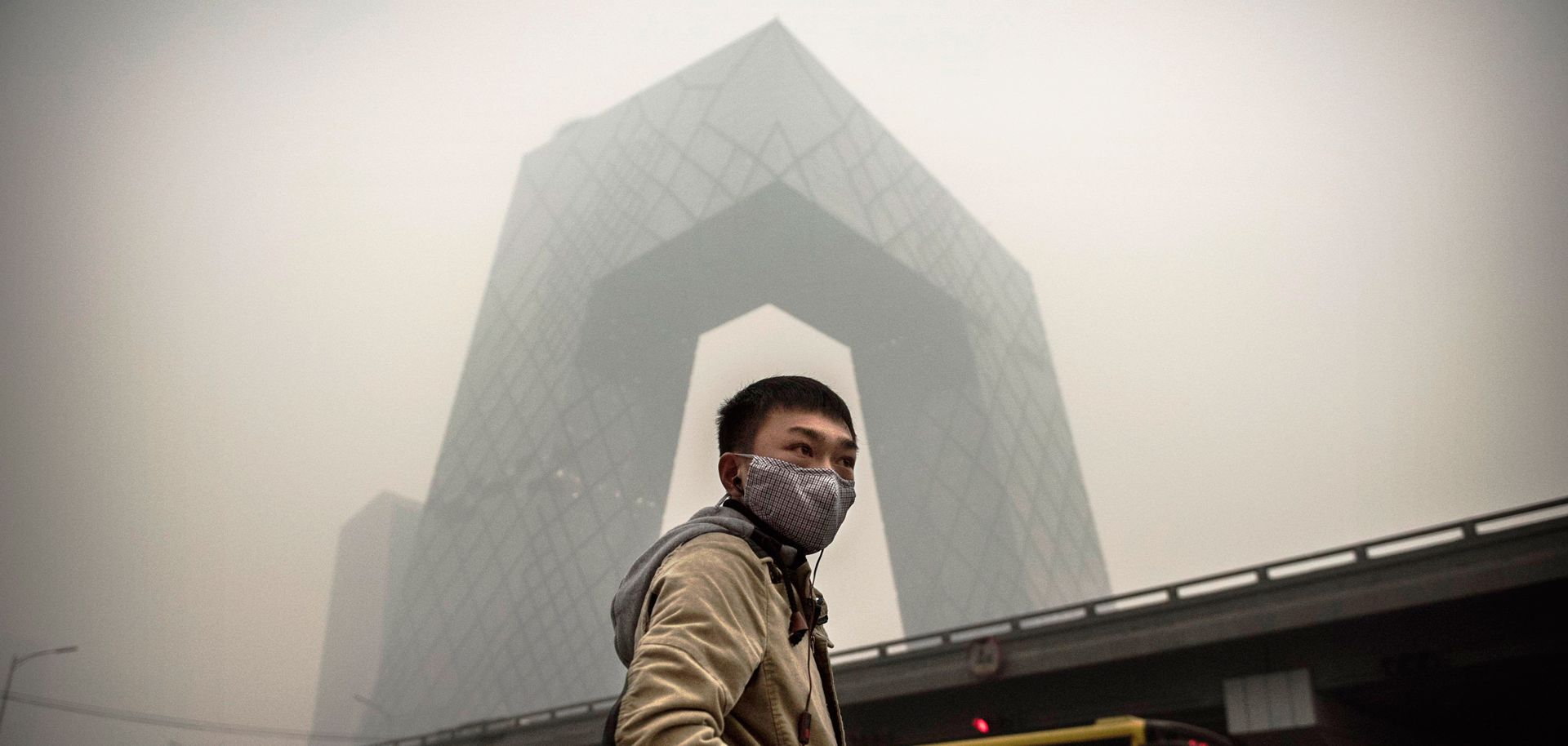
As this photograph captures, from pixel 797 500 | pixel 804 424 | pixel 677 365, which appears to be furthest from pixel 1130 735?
pixel 677 365

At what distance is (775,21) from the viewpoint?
45406mm

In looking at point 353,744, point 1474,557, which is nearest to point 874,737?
point 1474,557

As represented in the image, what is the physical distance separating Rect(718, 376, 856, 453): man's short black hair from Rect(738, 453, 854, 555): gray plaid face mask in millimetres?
160

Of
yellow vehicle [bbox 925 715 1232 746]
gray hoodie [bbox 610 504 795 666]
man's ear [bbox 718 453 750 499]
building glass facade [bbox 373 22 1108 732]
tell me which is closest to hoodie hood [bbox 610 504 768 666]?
gray hoodie [bbox 610 504 795 666]

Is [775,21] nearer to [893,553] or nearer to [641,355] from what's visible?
[641,355]

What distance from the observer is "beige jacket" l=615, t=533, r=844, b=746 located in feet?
4.83

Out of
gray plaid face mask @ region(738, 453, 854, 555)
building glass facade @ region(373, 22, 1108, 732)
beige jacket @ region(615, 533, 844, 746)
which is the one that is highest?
building glass facade @ region(373, 22, 1108, 732)

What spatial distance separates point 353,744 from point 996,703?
42329mm

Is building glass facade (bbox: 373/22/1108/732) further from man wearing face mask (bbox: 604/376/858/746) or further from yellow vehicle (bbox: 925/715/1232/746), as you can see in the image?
yellow vehicle (bbox: 925/715/1232/746)

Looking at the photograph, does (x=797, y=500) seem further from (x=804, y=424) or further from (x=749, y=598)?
(x=749, y=598)

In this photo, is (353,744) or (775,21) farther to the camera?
(353,744)

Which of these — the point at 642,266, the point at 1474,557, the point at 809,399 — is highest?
the point at 642,266

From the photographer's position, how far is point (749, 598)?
1701mm

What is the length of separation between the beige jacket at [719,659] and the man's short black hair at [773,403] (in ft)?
1.12
